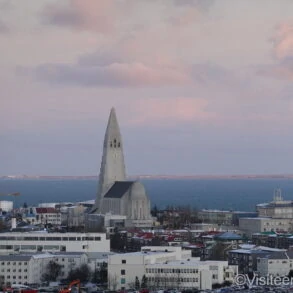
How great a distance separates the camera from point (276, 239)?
5841 centimetres

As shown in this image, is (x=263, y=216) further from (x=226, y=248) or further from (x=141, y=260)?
(x=141, y=260)

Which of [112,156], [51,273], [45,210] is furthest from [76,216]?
[51,273]

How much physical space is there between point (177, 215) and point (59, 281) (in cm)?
3519

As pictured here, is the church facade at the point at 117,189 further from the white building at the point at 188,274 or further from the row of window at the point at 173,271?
the row of window at the point at 173,271

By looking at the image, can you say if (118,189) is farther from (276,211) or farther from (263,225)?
(263,225)

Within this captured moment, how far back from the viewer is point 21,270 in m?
43.9

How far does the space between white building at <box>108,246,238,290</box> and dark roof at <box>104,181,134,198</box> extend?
32169 millimetres

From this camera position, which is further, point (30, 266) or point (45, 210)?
point (45, 210)

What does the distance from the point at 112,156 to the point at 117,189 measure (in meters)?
4.55

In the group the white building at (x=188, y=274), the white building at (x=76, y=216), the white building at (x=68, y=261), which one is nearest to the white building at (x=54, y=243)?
the white building at (x=68, y=261)

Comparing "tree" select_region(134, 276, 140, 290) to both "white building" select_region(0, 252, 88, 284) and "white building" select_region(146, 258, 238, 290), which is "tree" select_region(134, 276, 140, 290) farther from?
"white building" select_region(0, 252, 88, 284)

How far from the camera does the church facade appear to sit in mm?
74375

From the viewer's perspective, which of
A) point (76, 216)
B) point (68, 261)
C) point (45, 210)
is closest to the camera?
point (68, 261)

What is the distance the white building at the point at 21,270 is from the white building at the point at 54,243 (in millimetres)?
6062
